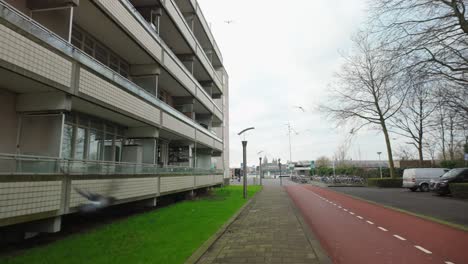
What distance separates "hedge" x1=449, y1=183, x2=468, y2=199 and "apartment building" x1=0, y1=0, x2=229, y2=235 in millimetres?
17498

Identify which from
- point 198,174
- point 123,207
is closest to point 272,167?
point 198,174

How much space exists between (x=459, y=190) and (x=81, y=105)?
2252 cm

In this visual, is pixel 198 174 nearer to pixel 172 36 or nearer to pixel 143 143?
pixel 143 143

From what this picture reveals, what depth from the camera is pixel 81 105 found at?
10922 millimetres

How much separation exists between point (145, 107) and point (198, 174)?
9941mm

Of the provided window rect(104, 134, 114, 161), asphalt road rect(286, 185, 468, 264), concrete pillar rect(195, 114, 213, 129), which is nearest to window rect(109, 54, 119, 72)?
window rect(104, 134, 114, 161)

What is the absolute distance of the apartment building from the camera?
24.2ft

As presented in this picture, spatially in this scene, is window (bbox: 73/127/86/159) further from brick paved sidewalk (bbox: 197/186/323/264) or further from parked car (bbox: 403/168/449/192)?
parked car (bbox: 403/168/449/192)

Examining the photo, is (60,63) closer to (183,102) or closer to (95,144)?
(95,144)

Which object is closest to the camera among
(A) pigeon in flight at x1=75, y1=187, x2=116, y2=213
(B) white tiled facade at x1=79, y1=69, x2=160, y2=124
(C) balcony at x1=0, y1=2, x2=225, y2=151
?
(C) balcony at x1=0, y1=2, x2=225, y2=151

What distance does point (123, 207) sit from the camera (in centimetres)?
1472

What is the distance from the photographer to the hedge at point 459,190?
19.8 meters

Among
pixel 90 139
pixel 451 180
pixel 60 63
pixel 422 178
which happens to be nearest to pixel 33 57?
pixel 60 63

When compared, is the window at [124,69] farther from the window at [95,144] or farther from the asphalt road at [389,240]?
the asphalt road at [389,240]
